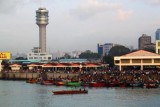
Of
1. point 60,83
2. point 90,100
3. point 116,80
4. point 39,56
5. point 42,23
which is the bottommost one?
point 90,100

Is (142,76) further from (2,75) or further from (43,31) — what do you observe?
(43,31)

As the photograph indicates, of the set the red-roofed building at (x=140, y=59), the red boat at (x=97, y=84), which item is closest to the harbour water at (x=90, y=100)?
the red boat at (x=97, y=84)

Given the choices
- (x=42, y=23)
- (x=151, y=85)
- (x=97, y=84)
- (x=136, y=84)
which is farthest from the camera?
(x=42, y=23)

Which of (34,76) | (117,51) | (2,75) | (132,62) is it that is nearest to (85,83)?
(132,62)

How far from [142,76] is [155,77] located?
170 cm

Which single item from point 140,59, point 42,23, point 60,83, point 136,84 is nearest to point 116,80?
point 136,84

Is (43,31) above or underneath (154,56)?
above

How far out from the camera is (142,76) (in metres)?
61.6

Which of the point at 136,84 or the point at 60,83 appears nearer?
the point at 136,84

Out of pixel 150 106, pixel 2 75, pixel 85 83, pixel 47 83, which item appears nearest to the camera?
pixel 150 106

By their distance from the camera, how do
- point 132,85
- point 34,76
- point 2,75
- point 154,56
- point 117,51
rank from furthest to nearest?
point 117,51
point 2,75
point 34,76
point 154,56
point 132,85

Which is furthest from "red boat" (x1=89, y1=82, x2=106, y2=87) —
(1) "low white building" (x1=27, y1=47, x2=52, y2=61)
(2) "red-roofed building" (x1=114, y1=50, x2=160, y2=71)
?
(1) "low white building" (x1=27, y1=47, x2=52, y2=61)

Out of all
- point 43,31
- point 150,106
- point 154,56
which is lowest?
point 150,106

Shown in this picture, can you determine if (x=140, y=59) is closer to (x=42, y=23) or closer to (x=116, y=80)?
(x=116, y=80)
